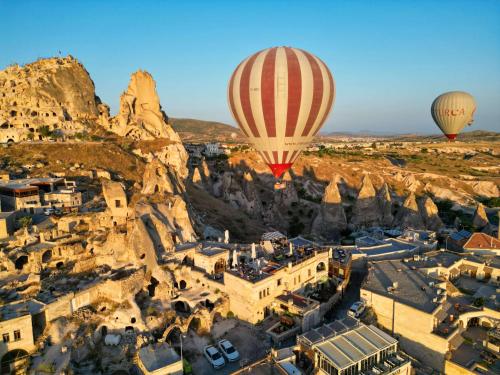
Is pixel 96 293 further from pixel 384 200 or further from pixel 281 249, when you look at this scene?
pixel 384 200

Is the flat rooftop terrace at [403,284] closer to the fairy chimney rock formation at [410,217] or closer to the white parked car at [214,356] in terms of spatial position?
the white parked car at [214,356]

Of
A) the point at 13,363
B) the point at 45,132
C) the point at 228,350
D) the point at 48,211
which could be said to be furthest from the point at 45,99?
the point at 228,350

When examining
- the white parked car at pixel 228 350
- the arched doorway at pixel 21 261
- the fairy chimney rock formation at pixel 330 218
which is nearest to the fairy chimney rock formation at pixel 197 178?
the fairy chimney rock formation at pixel 330 218

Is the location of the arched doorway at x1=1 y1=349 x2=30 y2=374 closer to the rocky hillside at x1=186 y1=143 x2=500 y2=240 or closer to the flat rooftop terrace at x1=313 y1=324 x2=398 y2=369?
the flat rooftop terrace at x1=313 y1=324 x2=398 y2=369

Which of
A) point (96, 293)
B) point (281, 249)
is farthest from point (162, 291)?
point (281, 249)

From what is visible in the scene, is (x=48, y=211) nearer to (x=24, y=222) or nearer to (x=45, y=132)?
(x=24, y=222)

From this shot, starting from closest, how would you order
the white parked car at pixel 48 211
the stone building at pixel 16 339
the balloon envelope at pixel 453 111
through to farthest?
the stone building at pixel 16 339 < the white parked car at pixel 48 211 < the balloon envelope at pixel 453 111
